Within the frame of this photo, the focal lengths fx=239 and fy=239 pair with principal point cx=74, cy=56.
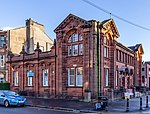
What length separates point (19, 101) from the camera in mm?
20594

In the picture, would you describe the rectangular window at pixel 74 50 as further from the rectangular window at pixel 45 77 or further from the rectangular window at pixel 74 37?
the rectangular window at pixel 45 77

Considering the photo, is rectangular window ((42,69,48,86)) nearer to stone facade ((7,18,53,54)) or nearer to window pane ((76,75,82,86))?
window pane ((76,75,82,86))

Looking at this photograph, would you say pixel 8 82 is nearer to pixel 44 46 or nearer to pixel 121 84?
pixel 44 46

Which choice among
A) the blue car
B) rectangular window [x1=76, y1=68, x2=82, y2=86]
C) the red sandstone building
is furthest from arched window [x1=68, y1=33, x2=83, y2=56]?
the blue car

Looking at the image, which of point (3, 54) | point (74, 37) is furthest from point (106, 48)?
Result: point (3, 54)

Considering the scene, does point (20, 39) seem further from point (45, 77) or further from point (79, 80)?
point (79, 80)

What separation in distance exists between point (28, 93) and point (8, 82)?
5849mm

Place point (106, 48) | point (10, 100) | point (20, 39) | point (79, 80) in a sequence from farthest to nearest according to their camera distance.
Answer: point (20, 39) < point (106, 48) < point (79, 80) < point (10, 100)

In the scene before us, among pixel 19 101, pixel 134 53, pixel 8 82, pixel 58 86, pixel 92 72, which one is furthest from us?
pixel 134 53

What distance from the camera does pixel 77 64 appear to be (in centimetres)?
2766

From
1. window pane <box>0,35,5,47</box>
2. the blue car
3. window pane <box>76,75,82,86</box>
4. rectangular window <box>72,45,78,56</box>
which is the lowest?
the blue car

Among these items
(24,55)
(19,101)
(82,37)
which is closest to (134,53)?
(82,37)

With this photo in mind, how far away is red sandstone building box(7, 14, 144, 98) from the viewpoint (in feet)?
86.2

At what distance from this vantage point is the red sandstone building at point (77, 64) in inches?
1034
